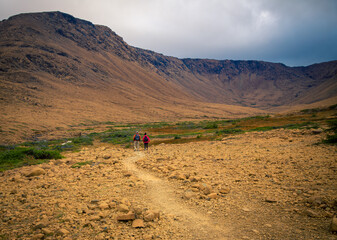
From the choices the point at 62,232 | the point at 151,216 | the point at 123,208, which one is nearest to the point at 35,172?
the point at 62,232

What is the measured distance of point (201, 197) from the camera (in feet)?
20.2

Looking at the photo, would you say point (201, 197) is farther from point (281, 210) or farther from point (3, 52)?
point (3, 52)

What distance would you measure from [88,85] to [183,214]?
76.3m

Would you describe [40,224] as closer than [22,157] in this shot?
Yes

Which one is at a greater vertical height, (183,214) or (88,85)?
(88,85)

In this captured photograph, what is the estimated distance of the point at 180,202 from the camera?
19.8 ft

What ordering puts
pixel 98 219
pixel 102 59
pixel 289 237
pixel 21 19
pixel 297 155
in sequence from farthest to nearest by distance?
pixel 102 59, pixel 21 19, pixel 297 155, pixel 98 219, pixel 289 237

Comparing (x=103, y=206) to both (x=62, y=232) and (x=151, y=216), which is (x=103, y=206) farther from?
(x=151, y=216)

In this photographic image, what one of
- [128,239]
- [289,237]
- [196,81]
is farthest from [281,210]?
[196,81]

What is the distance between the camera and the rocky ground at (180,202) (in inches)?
174

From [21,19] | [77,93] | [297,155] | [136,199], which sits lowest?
[136,199]

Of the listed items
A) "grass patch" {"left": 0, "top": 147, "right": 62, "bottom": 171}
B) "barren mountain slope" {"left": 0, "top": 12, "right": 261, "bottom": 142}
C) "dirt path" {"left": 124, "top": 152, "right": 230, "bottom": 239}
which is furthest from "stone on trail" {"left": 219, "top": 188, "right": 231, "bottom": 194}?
"barren mountain slope" {"left": 0, "top": 12, "right": 261, "bottom": 142}

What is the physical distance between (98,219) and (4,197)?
3680mm

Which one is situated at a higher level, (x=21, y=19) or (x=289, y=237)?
(x=21, y=19)
